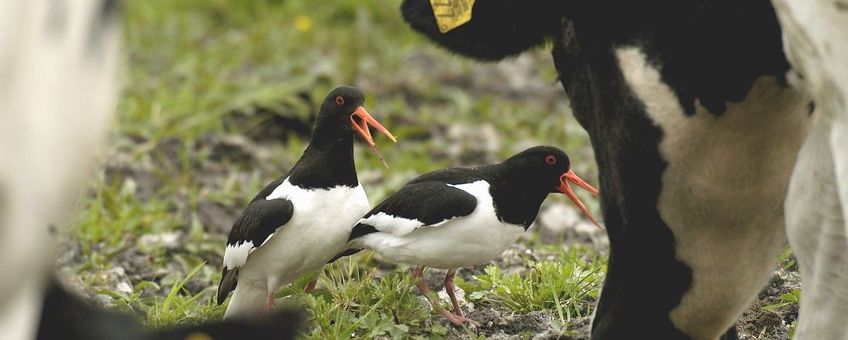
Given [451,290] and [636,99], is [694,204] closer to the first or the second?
[636,99]

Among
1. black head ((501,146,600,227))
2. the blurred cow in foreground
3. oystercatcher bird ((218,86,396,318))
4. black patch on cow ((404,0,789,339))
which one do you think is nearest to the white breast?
oystercatcher bird ((218,86,396,318))

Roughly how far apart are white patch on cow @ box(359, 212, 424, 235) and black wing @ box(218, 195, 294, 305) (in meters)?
0.25

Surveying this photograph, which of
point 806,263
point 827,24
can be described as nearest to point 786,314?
point 806,263

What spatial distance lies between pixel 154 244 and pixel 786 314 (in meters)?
2.79

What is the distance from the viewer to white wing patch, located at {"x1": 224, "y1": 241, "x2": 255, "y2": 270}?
15.1 feet

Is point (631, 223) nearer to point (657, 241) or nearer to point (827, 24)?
point (657, 241)

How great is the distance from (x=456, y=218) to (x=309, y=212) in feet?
1.37

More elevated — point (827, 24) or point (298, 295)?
point (827, 24)

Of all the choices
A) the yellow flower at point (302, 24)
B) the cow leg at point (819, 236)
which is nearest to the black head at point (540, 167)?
the cow leg at point (819, 236)

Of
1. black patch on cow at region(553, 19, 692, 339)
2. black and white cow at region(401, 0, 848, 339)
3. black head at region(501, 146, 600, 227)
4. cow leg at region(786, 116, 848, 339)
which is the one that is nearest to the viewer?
cow leg at region(786, 116, 848, 339)

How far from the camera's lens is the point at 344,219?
4676mm

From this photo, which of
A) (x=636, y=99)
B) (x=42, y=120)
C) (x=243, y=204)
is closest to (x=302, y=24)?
(x=243, y=204)

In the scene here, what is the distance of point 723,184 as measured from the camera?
3.99m

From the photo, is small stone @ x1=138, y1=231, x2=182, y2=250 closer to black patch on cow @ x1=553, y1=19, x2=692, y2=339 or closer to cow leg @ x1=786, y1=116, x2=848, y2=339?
black patch on cow @ x1=553, y1=19, x2=692, y2=339
